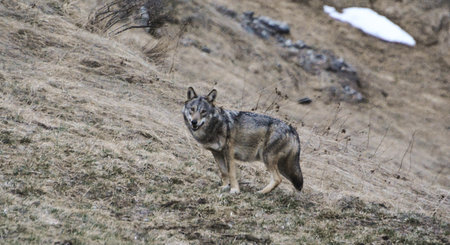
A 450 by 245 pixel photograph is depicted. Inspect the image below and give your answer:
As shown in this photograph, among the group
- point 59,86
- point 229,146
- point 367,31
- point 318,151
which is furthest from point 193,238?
point 367,31

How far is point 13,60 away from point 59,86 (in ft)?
5.20

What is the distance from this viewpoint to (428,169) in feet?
60.9

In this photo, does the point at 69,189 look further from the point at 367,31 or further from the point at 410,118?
the point at 367,31

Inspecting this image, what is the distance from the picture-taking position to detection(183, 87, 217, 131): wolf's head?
8562 millimetres

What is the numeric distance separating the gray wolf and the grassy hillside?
1.24ft

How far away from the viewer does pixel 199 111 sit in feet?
28.5

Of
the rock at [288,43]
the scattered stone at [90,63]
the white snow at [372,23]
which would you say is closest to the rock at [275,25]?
the rock at [288,43]

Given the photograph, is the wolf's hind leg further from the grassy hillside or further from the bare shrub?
the bare shrub

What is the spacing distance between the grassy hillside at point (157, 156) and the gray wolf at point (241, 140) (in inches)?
14.9

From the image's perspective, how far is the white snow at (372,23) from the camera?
30.0 m

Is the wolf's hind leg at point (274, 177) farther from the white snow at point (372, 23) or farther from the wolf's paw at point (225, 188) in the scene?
the white snow at point (372, 23)

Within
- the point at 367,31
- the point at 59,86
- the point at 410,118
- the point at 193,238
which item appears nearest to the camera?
the point at 193,238

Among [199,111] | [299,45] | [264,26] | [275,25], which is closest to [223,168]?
[199,111]

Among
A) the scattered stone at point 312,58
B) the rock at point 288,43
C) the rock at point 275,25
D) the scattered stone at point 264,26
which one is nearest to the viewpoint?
the scattered stone at point 312,58
